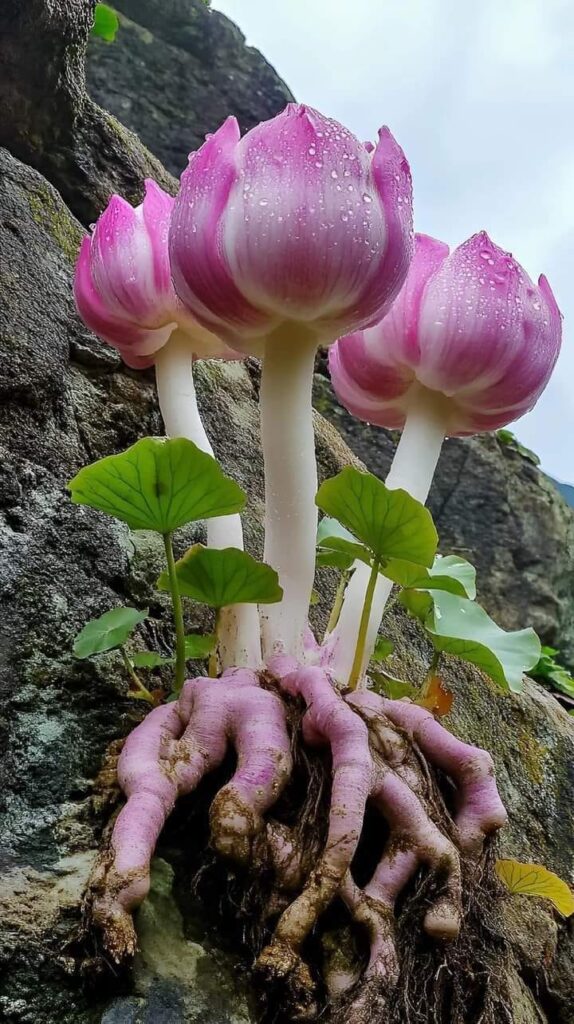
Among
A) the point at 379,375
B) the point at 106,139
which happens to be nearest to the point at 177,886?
the point at 379,375

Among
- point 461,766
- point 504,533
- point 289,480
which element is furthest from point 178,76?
point 461,766

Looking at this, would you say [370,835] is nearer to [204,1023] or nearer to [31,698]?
[204,1023]

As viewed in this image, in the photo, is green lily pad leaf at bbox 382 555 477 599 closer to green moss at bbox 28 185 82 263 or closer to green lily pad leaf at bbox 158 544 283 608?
green lily pad leaf at bbox 158 544 283 608

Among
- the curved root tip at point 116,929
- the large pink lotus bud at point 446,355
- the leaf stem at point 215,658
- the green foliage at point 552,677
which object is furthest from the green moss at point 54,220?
the green foliage at point 552,677

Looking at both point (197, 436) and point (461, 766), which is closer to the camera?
point (461, 766)

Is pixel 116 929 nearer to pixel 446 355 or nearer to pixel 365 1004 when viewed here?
pixel 365 1004

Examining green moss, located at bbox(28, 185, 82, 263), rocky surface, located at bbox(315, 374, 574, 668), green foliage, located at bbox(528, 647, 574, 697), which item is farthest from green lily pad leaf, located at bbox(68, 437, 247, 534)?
rocky surface, located at bbox(315, 374, 574, 668)
